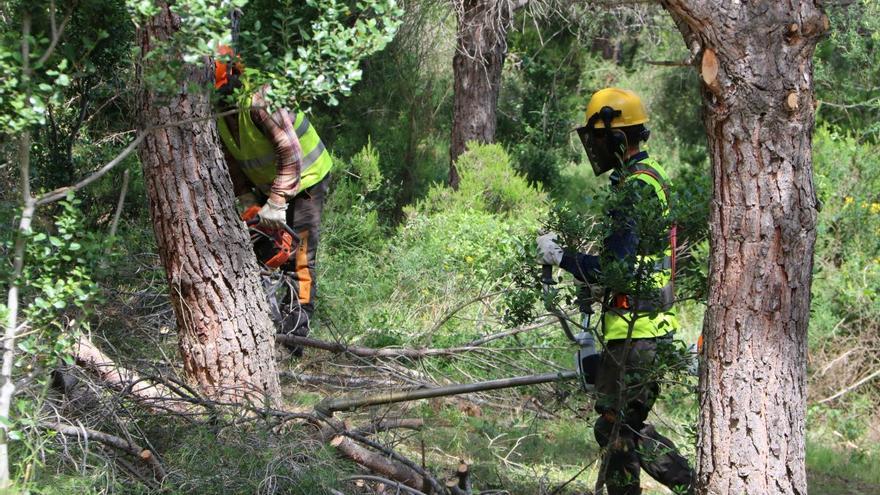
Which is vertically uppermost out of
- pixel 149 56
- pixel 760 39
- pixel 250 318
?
pixel 760 39

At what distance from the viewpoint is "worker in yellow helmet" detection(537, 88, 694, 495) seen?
400 centimetres

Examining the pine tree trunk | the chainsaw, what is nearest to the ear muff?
the chainsaw

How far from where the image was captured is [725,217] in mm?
3490

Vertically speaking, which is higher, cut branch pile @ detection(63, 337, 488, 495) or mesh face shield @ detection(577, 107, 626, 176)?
mesh face shield @ detection(577, 107, 626, 176)

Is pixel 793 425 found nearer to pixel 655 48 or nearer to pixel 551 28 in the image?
pixel 551 28

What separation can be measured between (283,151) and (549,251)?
86.1 inches

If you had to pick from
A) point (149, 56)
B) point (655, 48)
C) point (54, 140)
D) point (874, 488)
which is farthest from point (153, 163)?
point (655, 48)

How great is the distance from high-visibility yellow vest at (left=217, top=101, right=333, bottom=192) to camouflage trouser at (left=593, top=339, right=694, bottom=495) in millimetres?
2574

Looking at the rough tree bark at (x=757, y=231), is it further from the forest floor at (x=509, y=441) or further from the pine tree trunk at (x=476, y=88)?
the pine tree trunk at (x=476, y=88)

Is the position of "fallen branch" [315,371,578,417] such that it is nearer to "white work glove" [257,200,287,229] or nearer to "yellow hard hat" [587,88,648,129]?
"yellow hard hat" [587,88,648,129]

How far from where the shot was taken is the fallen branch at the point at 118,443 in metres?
3.63

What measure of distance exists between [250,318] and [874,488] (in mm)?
3902

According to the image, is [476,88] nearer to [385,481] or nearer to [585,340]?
[585,340]

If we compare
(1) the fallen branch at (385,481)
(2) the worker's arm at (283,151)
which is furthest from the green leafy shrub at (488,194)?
(1) the fallen branch at (385,481)
